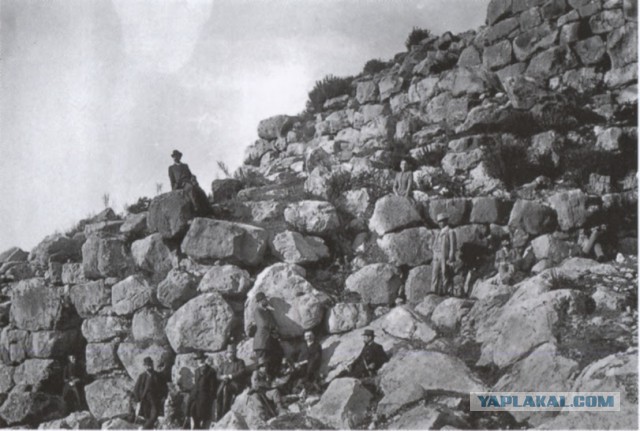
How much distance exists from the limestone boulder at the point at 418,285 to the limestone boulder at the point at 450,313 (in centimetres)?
74

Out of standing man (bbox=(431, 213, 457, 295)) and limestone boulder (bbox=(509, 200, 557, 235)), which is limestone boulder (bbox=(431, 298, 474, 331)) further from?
limestone boulder (bbox=(509, 200, 557, 235))

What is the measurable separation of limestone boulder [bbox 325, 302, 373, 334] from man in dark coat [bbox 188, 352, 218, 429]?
205 cm

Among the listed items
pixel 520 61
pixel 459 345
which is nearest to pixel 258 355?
pixel 459 345

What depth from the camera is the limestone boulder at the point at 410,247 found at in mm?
10148

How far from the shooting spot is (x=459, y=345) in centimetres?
818

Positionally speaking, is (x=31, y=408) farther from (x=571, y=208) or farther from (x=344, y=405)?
(x=571, y=208)

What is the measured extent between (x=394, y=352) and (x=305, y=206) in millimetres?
3805

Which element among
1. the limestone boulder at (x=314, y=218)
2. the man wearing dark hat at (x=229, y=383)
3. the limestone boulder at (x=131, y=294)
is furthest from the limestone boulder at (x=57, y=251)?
the man wearing dark hat at (x=229, y=383)

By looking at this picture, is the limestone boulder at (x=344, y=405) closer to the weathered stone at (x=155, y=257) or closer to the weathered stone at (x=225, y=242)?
the weathered stone at (x=225, y=242)

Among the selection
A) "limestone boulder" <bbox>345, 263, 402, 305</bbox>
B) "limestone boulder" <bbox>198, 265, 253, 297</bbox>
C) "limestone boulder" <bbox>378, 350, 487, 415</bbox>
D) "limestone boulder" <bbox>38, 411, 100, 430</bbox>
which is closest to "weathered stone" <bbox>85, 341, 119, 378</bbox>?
"limestone boulder" <bbox>38, 411, 100, 430</bbox>

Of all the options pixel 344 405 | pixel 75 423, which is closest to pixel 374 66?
pixel 75 423

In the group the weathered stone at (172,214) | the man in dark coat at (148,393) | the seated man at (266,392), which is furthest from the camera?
the weathered stone at (172,214)

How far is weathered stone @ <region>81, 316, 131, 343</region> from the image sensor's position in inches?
441

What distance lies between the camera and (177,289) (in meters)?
10.7
